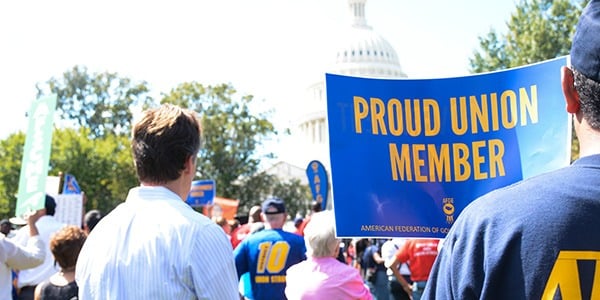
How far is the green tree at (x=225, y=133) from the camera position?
52875mm

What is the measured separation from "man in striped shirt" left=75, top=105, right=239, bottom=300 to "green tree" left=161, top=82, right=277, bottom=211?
49.2 meters

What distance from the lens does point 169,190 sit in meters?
2.95

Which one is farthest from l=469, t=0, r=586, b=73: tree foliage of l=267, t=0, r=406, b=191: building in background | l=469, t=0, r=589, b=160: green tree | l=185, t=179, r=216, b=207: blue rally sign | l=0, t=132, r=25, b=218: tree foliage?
l=267, t=0, r=406, b=191: building in background

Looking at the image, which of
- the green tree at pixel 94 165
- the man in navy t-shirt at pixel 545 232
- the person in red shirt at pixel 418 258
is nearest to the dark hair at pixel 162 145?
the man in navy t-shirt at pixel 545 232

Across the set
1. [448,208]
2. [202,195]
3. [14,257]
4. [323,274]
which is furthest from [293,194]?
[448,208]

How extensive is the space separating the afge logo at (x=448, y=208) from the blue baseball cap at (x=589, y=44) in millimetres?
2541

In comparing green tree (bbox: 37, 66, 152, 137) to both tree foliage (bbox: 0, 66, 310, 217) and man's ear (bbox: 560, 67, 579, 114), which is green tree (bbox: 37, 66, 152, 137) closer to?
tree foliage (bbox: 0, 66, 310, 217)

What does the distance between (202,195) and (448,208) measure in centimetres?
1892

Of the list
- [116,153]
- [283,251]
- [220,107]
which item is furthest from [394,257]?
[220,107]

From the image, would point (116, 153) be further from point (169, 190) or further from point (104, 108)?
point (169, 190)

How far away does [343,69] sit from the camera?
104 m

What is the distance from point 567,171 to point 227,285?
1345 mm

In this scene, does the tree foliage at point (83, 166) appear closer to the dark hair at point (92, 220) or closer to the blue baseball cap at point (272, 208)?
the dark hair at point (92, 220)

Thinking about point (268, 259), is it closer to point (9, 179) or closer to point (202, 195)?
point (202, 195)
